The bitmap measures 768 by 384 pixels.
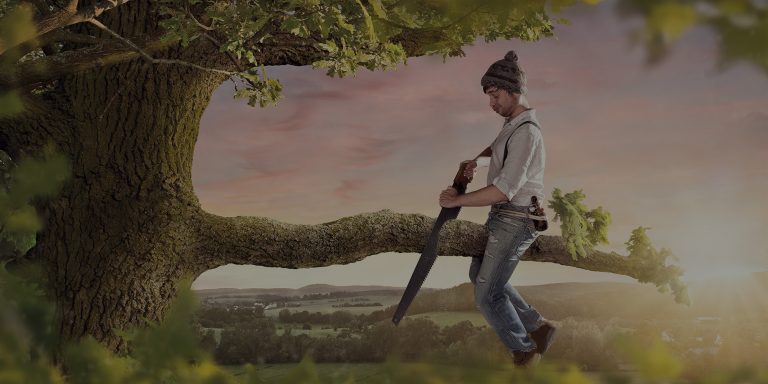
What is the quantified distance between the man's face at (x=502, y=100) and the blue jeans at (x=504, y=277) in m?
0.62

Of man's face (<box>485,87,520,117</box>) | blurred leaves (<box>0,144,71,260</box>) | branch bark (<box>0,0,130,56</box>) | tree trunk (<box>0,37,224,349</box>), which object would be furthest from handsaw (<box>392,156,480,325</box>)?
blurred leaves (<box>0,144,71,260</box>)

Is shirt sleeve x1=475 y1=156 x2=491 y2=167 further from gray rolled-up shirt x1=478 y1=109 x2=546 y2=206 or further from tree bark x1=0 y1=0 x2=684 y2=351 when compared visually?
tree bark x1=0 y1=0 x2=684 y2=351

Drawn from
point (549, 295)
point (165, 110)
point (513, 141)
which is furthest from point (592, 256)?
point (549, 295)

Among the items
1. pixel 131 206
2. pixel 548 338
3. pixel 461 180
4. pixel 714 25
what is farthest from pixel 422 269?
pixel 714 25

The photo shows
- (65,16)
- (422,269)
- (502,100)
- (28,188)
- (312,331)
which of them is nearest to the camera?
(28,188)

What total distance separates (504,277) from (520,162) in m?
0.87

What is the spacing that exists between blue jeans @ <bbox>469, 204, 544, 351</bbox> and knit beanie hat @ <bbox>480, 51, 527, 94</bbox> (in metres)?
0.77

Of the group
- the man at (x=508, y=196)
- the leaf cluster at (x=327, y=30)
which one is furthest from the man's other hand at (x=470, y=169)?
the leaf cluster at (x=327, y=30)

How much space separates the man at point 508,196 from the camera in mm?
4172

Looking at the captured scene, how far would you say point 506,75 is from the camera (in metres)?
4.30

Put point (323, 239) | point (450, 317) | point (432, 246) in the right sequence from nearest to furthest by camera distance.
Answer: point (432, 246) < point (323, 239) < point (450, 317)

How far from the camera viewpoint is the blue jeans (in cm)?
441

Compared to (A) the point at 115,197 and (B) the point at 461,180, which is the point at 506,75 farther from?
(A) the point at 115,197

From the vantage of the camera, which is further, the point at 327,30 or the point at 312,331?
the point at 312,331
